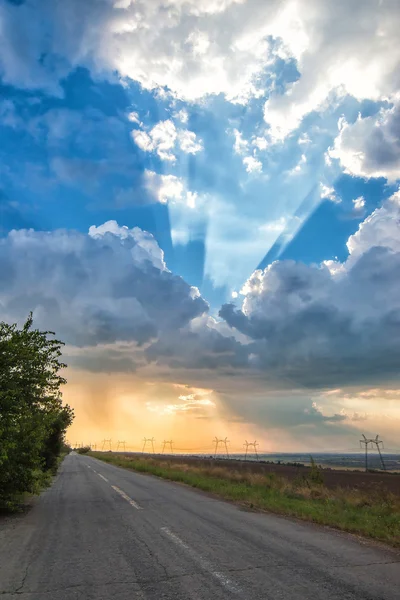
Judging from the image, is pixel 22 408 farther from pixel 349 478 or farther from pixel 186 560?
pixel 349 478

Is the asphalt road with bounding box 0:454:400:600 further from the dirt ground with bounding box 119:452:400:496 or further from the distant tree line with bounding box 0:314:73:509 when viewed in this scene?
the dirt ground with bounding box 119:452:400:496

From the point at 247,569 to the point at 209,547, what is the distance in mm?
1618

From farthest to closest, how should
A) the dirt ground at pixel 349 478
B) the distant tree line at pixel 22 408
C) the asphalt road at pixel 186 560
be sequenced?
the dirt ground at pixel 349 478, the distant tree line at pixel 22 408, the asphalt road at pixel 186 560

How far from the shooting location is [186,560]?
6906 millimetres

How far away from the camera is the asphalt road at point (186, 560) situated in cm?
553

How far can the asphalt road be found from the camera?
5527mm

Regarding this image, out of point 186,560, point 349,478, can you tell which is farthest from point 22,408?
point 349,478

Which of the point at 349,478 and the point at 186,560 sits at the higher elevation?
Answer: the point at 186,560

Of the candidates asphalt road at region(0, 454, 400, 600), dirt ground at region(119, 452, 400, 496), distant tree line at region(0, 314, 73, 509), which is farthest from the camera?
dirt ground at region(119, 452, 400, 496)

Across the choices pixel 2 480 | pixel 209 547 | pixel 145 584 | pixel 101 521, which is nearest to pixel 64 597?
pixel 145 584

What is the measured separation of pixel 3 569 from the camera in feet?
21.9

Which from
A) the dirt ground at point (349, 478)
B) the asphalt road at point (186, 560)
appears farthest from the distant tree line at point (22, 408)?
the dirt ground at point (349, 478)

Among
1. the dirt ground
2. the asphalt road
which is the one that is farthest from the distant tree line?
the dirt ground

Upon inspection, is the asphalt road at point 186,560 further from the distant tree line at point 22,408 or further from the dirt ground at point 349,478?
the dirt ground at point 349,478
